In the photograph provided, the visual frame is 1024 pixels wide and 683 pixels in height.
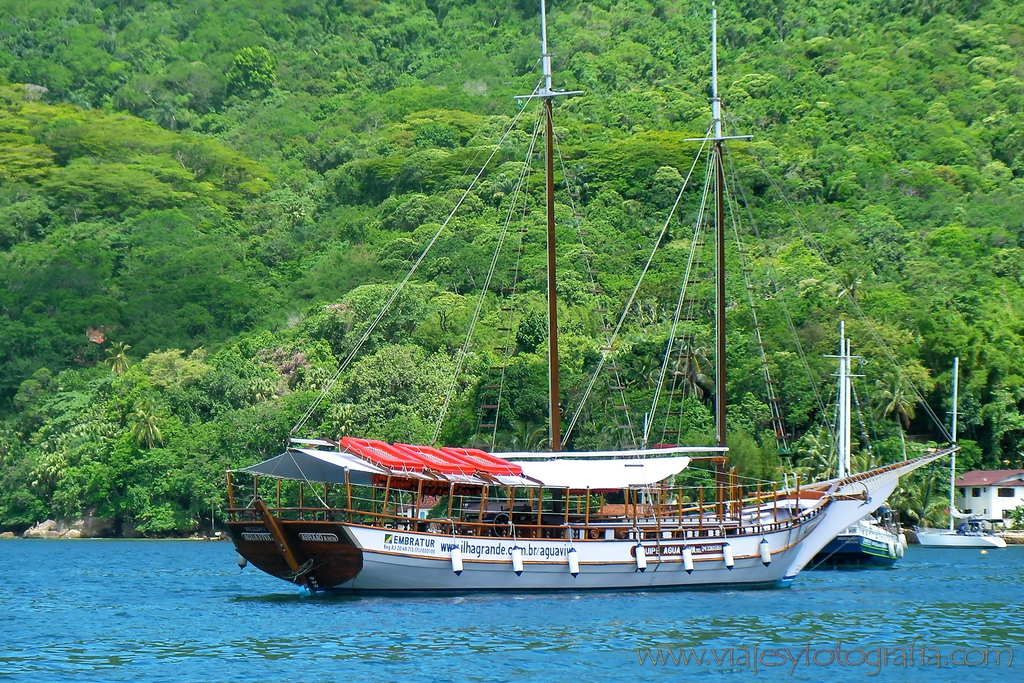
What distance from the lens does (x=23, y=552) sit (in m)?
69.6

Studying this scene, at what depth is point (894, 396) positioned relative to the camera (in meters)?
77.5

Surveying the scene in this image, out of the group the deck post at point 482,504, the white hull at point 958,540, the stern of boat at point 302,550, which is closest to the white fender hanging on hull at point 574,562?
the deck post at point 482,504

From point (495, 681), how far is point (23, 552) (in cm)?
4823

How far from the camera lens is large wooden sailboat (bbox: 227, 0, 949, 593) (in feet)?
128

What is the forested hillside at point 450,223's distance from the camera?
3194 inches

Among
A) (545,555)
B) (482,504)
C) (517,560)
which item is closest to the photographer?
(482,504)

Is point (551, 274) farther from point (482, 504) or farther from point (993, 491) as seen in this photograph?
point (993, 491)

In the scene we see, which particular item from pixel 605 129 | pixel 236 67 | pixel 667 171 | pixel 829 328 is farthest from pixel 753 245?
pixel 236 67

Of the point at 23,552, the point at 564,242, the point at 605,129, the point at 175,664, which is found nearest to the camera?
the point at 175,664

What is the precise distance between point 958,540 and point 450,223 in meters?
51.0

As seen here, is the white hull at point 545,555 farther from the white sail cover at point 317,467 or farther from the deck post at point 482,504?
the white sail cover at point 317,467

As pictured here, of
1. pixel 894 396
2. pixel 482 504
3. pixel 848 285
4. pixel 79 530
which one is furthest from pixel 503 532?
pixel 79 530

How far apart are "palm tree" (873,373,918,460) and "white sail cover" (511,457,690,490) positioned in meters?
37.6

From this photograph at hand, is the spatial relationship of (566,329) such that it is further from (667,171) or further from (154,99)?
(154,99)
